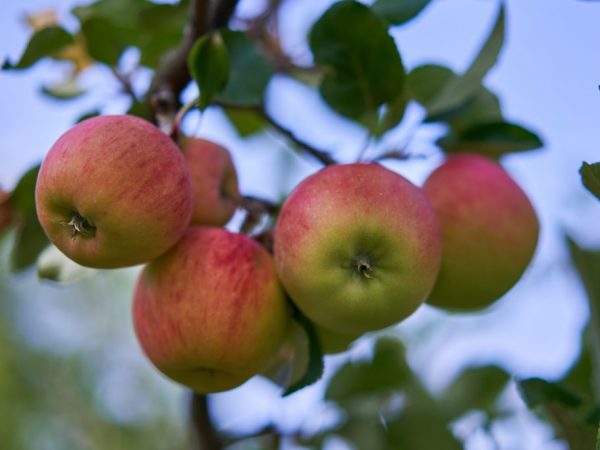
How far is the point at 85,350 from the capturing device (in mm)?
3543

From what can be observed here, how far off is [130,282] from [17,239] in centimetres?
236

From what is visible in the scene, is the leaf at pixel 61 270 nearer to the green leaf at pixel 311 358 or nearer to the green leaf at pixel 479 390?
the green leaf at pixel 311 358

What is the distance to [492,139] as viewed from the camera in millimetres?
1237

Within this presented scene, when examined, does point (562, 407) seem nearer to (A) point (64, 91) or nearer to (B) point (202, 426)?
(B) point (202, 426)

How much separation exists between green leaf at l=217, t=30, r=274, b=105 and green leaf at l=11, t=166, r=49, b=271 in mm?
351

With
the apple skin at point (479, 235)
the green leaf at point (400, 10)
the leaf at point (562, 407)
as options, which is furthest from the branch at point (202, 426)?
the green leaf at point (400, 10)

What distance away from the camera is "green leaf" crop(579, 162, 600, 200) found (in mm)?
828

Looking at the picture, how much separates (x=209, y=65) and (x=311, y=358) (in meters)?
0.42

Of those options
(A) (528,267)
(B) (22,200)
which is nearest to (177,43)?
(B) (22,200)

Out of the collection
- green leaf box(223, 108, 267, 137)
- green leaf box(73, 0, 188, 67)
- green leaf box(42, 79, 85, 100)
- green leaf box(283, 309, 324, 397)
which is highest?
green leaf box(73, 0, 188, 67)

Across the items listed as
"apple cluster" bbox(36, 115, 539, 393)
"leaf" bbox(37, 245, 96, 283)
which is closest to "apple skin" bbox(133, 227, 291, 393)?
"apple cluster" bbox(36, 115, 539, 393)

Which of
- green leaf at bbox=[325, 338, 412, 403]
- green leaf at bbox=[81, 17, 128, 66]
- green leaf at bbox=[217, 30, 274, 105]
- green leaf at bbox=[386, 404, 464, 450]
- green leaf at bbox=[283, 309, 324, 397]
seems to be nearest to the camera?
green leaf at bbox=[283, 309, 324, 397]

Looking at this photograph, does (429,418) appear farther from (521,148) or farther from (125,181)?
(125,181)

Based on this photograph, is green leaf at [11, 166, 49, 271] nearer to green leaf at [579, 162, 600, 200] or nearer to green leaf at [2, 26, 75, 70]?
green leaf at [2, 26, 75, 70]
